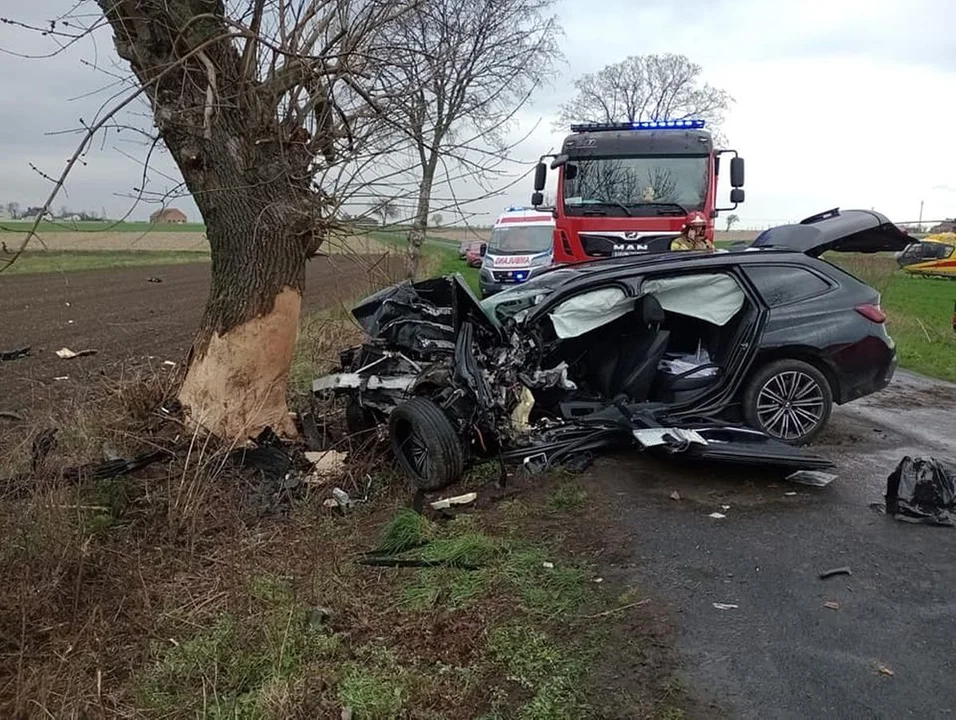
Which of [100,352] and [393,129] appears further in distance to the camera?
[100,352]

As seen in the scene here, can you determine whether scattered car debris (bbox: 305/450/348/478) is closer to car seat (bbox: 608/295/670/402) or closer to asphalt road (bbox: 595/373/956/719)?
asphalt road (bbox: 595/373/956/719)

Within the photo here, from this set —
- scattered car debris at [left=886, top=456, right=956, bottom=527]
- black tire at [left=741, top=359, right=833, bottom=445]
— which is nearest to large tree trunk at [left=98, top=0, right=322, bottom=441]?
black tire at [left=741, top=359, right=833, bottom=445]

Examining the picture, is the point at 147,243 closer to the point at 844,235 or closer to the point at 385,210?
the point at 385,210

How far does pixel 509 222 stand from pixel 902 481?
17.8m

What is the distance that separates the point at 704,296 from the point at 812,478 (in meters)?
1.66

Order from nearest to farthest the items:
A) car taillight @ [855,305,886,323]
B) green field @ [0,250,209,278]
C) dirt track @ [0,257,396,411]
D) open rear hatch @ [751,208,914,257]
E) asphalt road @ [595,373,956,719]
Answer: asphalt road @ [595,373,956,719] < car taillight @ [855,305,886,323] < open rear hatch @ [751,208,914,257] < dirt track @ [0,257,396,411] < green field @ [0,250,209,278]

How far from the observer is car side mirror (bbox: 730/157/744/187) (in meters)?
12.2

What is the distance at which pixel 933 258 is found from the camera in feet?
125

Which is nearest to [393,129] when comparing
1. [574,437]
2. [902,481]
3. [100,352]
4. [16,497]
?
[574,437]

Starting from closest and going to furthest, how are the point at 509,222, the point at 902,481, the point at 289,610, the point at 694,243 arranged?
the point at 289,610
the point at 902,481
the point at 694,243
the point at 509,222

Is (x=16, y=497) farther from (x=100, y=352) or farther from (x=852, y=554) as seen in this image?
(x=100, y=352)

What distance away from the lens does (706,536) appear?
4836 mm

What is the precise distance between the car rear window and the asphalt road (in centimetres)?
133

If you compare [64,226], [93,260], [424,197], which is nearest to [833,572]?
[424,197]
